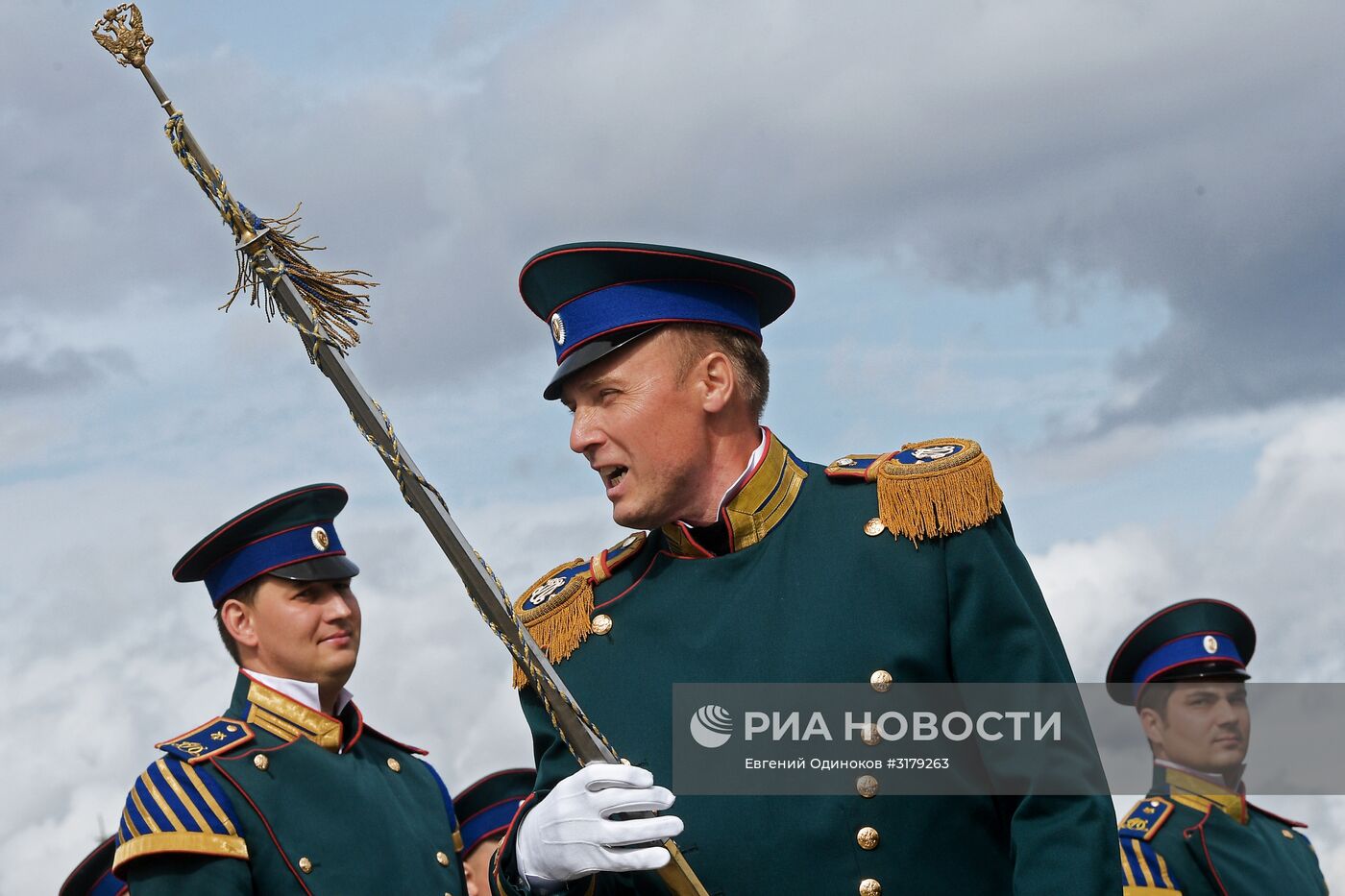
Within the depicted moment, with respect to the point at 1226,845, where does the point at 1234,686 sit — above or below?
above

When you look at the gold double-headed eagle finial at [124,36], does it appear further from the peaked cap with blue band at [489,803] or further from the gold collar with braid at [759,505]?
the peaked cap with blue band at [489,803]

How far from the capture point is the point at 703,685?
17.0 feet

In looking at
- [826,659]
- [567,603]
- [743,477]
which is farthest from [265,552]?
[826,659]

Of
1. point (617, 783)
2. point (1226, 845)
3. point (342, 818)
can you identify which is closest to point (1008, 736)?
point (617, 783)

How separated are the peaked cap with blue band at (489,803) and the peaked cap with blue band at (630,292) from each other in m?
5.30

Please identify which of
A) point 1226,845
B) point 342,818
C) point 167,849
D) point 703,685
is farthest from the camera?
point 1226,845

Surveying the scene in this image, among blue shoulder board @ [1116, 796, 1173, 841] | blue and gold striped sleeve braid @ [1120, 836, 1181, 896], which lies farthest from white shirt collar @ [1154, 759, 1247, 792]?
blue and gold striped sleeve braid @ [1120, 836, 1181, 896]

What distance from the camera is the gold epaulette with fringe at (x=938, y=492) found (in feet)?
16.3

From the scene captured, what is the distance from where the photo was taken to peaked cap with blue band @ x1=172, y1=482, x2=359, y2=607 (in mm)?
8648

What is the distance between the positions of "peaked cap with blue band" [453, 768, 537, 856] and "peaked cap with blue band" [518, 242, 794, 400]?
209 inches

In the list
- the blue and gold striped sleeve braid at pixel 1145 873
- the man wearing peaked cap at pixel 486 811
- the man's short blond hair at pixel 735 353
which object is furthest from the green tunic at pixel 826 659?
the blue and gold striped sleeve braid at pixel 1145 873

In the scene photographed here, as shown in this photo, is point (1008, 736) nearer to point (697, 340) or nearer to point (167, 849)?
point (697, 340)

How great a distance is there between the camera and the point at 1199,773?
1037 cm

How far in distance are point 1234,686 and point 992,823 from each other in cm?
616
